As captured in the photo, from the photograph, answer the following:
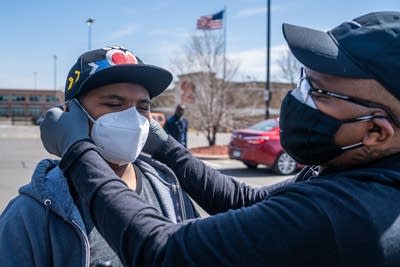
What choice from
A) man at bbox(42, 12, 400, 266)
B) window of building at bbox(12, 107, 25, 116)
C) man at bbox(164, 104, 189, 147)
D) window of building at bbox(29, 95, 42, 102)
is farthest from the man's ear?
window of building at bbox(29, 95, 42, 102)

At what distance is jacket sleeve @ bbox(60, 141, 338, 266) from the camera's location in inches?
48.3

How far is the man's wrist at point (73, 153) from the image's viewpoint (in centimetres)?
160

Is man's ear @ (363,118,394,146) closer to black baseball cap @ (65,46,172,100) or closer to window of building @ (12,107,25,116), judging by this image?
black baseball cap @ (65,46,172,100)

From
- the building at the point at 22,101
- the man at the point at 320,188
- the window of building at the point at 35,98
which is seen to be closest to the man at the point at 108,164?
the man at the point at 320,188

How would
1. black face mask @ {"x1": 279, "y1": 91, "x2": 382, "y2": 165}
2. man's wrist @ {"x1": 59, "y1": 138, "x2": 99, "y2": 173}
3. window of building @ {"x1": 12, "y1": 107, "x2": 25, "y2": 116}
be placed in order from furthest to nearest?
window of building @ {"x1": 12, "y1": 107, "x2": 25, "y2": 116} < man's wrist @ {"x1": 59, "y1": 138, "x2": 99, "y2": 173} < black face mask @ {"x1": 279, "y1": 91, "x2": 382, "y2": 165}

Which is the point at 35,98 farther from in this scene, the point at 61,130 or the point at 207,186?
the point at 61,130

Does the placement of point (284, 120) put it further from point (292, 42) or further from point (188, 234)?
point (188, 234)

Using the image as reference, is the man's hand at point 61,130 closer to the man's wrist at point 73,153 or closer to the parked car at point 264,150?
the man's wrist at point 73,153

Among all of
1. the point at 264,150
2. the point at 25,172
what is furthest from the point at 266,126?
the point at 25,172

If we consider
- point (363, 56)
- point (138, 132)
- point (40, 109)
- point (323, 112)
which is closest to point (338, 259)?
point (323, 112)

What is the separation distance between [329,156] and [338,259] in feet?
1.29

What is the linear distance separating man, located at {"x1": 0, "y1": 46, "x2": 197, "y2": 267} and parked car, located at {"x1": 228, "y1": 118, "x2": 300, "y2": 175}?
375 inches

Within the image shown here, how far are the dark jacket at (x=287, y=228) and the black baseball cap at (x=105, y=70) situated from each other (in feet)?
2.24

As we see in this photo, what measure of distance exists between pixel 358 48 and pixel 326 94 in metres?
0.18
